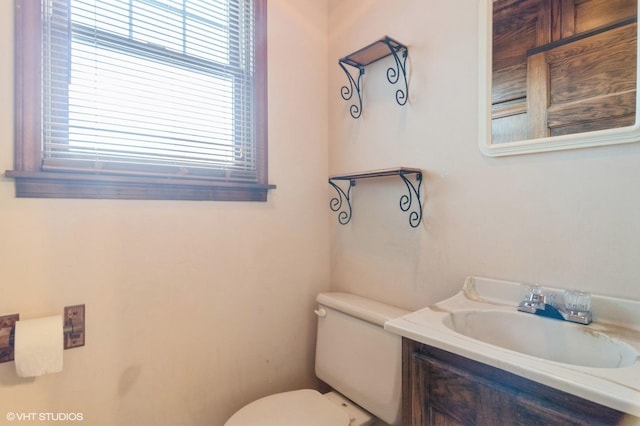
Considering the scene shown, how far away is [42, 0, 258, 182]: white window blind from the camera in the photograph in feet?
3.57

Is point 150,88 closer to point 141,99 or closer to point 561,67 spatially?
point 141,99

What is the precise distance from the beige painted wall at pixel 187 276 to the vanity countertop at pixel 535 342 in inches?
29.3

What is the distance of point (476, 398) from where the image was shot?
0.74 meters

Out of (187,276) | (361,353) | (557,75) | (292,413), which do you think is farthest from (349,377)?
(557,75)

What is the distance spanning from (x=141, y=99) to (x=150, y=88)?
59mm

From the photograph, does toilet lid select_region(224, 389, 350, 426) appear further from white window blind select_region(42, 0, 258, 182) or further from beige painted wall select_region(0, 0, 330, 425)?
white window blind select_region(42, 0, 258, 182)

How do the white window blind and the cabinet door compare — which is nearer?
the cabinet door

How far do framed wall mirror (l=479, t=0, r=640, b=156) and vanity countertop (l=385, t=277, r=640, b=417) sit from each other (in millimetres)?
436

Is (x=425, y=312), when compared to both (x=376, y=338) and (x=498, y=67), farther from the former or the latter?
(x=498, y=67)

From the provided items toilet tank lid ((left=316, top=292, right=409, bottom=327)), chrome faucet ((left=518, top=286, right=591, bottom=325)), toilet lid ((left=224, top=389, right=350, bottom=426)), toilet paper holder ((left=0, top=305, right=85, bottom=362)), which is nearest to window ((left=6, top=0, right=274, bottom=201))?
toilet paper holder ((left=0, top=305, right=85, bottom=362))

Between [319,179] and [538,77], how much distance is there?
980mm

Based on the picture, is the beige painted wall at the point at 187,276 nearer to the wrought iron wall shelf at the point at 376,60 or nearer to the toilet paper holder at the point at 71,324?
the toilet paper holder at the point at 71,324

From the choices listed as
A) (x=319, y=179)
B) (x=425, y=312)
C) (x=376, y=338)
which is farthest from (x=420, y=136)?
(x=376, y=338)

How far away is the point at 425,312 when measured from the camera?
0.99 m
